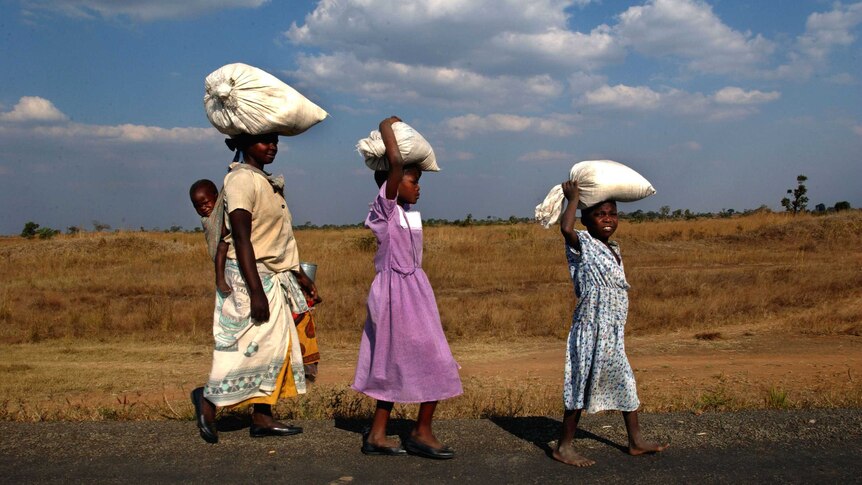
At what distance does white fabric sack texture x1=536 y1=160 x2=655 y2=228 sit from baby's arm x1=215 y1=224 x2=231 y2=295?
174 cm

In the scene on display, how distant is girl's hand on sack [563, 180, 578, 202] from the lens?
3916mm

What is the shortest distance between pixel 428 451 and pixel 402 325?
0.66 meters

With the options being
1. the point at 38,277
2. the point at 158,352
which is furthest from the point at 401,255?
the point at 38,277

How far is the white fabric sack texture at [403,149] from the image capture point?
153 inches

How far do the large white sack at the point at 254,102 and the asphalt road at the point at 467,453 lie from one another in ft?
5.74

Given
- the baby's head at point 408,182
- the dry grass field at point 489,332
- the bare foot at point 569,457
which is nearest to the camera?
the bare foot at point 569,457

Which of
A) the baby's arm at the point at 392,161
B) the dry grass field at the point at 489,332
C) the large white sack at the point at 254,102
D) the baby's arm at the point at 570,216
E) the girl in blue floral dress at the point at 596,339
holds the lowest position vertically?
the dry grass field at the point at 489,332

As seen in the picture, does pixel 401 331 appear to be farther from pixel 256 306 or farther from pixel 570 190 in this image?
pixel 570 190

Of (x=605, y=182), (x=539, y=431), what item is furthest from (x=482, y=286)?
(x=605, y=182)

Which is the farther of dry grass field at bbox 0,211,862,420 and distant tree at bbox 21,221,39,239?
distant tree at bbox 21,221,39,239

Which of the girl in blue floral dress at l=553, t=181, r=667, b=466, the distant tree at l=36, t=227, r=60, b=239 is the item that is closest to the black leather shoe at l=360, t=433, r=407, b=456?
the girl in blue floral dress at l=553, t=181, r=667, b=466

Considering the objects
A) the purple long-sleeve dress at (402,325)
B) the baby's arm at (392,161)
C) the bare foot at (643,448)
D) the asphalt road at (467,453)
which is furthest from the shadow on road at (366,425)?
the baby's arm at (392,161)

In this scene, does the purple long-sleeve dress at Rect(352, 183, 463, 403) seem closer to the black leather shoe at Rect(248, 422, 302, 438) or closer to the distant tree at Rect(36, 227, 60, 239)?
the black leather shoe at Rect(248, 422, 302, 438)

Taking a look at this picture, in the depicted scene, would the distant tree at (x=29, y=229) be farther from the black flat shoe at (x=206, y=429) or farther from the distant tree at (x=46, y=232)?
the black flat shoe at (x=206, y=429)
